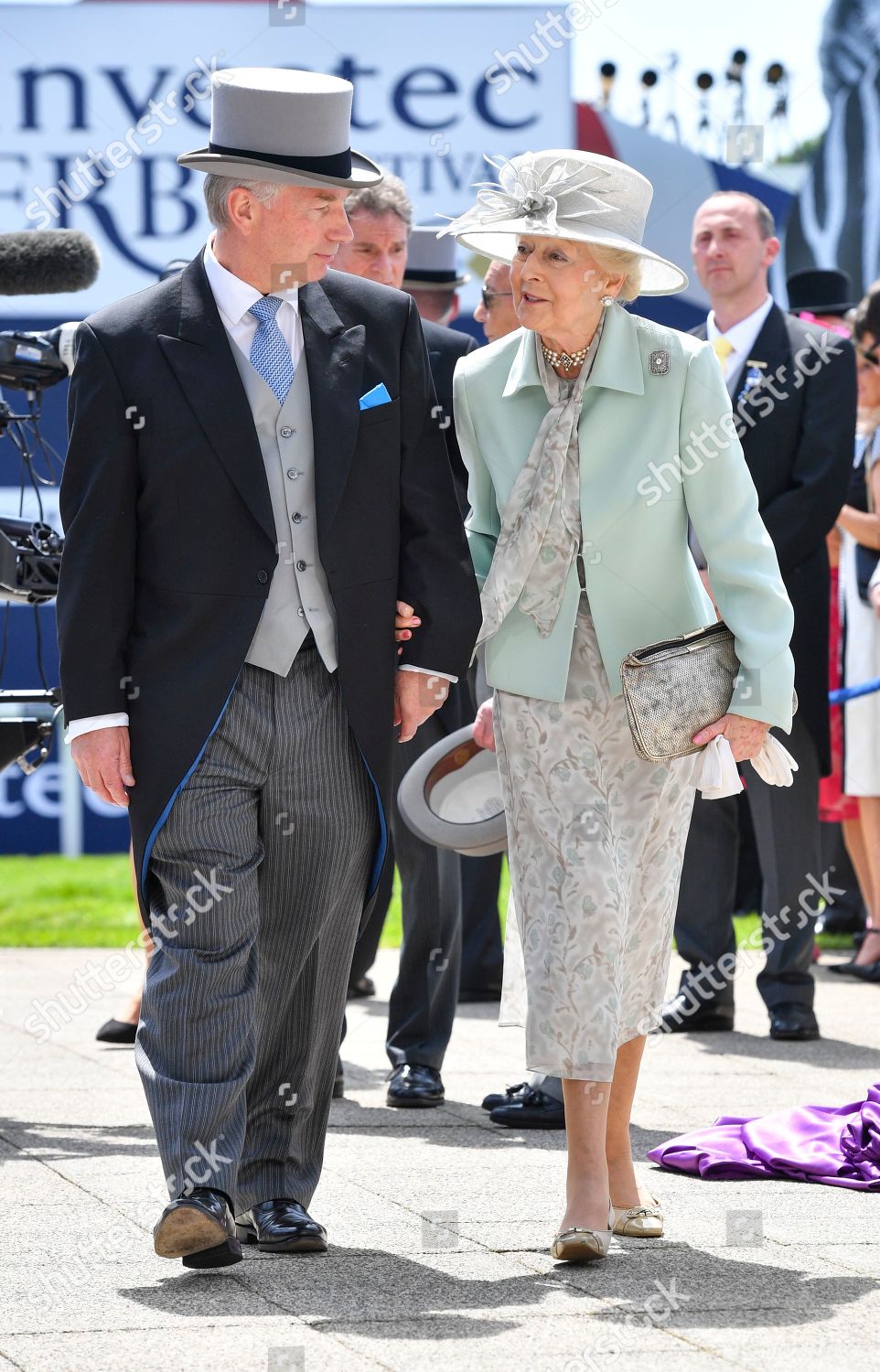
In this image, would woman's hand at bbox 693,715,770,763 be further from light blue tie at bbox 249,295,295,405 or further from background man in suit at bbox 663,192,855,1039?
background man in suit at bbox 663,192,855,1039

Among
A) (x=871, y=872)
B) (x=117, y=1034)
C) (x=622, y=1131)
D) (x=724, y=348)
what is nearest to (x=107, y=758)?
(x=622, y=1131)

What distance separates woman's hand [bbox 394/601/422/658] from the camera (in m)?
3.59

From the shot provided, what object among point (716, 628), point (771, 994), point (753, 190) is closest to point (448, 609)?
point (716, 628)

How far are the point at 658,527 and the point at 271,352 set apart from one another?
0.77m

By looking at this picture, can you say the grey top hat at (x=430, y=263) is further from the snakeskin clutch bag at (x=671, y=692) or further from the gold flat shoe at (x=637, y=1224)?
the gold flat shoe at (x=637, y=1224)

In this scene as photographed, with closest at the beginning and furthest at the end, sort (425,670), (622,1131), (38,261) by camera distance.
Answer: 1. (425,670)
2. (622,1131)
3. (38,261)

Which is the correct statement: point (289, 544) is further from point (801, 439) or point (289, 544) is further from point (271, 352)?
point (801, 439)

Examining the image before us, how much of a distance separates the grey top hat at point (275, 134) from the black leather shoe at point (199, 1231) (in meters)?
1.72

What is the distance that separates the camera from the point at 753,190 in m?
10.5

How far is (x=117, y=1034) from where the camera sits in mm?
5898

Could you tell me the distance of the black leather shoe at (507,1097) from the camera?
16.0ft

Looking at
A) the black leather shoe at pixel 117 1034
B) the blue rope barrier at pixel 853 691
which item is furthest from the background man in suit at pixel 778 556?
the black leather shoe at pixel 117 1034

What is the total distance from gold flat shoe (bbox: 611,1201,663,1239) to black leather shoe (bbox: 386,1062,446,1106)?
1.31 m

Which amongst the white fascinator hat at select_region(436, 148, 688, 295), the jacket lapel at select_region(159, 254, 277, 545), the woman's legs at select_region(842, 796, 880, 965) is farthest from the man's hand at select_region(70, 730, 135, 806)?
the woman's legs at select_region(842, 796, 880, 965)
